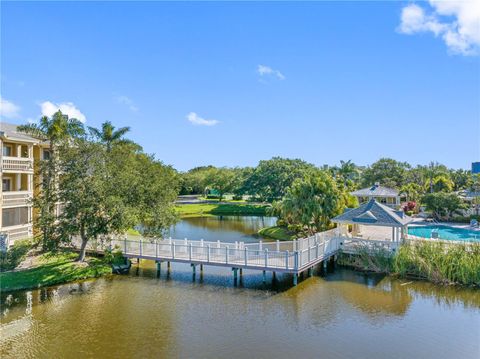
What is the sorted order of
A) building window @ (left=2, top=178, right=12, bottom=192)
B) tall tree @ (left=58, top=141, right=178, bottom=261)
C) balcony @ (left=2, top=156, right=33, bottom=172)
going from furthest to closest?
building window @ (left=2, top=178, right=12, bottom=192)
balcony @ (left=2, top=156, right=33, bottom=172)
tall tree @ (left=58, top=141, right=178, bottom=261)

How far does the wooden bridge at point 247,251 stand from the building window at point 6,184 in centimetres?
694

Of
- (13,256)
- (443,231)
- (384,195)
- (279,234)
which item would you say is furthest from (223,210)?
(13,256)

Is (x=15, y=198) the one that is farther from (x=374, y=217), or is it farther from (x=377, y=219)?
(x=377, y=219)

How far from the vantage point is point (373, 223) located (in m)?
25.0

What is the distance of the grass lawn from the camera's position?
1959 cm

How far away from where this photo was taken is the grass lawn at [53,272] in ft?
64.3

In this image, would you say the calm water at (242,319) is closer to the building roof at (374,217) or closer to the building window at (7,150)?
the building roof at (374,217)

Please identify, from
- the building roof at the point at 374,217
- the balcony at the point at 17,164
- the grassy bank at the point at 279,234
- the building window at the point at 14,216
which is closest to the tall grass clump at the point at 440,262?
the building roof at the point at 374,217

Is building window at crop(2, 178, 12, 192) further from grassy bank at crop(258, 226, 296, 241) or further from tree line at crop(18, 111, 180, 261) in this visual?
grassy bank at crop(258, 226, 296, 241)

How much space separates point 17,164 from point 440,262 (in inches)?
1074

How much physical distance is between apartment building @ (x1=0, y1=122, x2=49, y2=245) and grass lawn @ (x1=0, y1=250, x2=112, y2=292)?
2.82m

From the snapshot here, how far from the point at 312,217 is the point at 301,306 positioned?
46.3 feet

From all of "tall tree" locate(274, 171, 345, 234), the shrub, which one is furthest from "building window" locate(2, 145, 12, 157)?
"tall tree" locate(274, 171, 345, 234)

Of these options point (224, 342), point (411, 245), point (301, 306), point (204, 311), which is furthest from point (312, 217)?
point (224, 342)
